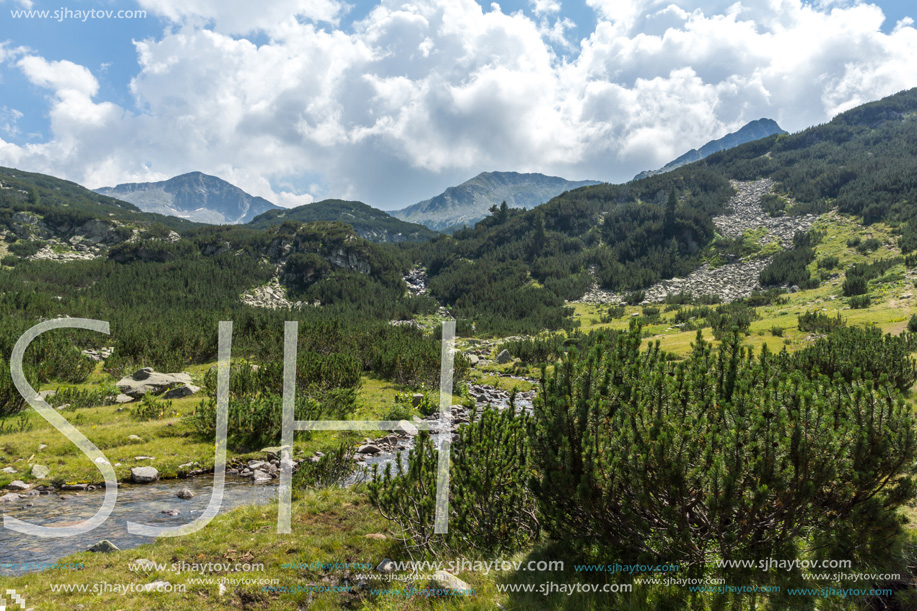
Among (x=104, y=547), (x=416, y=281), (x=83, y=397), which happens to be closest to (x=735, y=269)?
(x=416, y=281)

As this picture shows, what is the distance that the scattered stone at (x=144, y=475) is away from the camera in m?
11.3

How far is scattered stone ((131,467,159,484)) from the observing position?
1130cm

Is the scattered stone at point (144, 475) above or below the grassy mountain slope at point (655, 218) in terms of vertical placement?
below

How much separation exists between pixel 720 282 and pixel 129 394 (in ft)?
228

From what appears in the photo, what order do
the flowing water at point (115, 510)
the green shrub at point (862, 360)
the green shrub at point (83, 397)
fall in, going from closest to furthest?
the flowing water at point (115, 510)
the green shrub at point (862, 360)
the green shrub at point (83, 397)

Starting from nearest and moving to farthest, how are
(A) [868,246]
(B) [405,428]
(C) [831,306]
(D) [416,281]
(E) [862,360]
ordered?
1. (E) [862,360]
2. (B) [405,428]
3. (C) [831,306]
4. (A) [868,246]
5. (D) [416,281]

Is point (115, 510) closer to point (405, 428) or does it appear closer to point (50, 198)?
point (405, 428)

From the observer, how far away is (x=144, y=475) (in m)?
11.4

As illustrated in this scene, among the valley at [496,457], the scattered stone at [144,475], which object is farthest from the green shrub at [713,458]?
the scattered stone at [144,475]

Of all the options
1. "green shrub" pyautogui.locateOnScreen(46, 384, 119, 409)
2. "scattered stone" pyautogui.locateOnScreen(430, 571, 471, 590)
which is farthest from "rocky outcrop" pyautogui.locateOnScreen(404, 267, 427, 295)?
"scattered stone" pyautogui.locateOnScreen(430, 571, 471, 590)

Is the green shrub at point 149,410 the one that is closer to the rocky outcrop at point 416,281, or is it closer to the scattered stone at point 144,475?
the scattered stone at point 144,475

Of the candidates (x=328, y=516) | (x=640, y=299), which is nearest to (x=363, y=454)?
(x=328, y=516)

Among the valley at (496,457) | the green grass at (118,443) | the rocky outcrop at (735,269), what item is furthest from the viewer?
the rocky outcrop at (735,269)

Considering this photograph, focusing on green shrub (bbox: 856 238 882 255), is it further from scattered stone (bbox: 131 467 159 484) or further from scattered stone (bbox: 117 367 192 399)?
scattered stone (bbox: 117 367 192 399)
